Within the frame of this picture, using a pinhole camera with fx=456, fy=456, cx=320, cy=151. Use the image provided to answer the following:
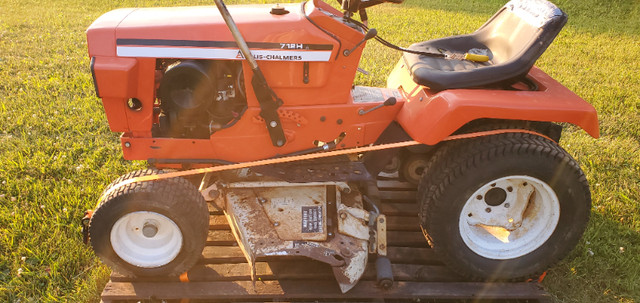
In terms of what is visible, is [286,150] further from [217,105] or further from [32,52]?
[32,52]

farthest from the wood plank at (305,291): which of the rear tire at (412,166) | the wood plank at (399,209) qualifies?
the rear tire at (412,166)

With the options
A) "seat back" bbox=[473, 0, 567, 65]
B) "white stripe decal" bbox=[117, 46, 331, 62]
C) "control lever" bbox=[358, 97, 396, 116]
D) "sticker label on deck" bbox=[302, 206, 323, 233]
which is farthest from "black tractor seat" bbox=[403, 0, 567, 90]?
"sticker label on deck" bbox=[302, 206, 323, 233]

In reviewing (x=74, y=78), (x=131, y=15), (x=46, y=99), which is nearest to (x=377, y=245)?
(x=131, y=15)

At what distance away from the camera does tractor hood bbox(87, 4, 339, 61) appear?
2.51 meters

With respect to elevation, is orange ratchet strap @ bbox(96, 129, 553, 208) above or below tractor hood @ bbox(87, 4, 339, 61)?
below

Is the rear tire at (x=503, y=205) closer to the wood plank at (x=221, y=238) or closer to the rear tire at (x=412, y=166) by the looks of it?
the rear tire at (x=412, y=166)

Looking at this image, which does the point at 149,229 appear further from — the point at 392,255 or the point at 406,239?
the point at 406,239

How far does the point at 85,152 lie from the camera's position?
166 inches

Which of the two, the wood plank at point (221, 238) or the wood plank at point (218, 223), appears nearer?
the wood plank at point (221, 238)

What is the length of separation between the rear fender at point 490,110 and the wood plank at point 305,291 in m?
0.88

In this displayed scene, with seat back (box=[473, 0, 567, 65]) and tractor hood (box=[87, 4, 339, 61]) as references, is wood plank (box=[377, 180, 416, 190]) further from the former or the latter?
tractor hood (box=[87, 4, 339, 61])

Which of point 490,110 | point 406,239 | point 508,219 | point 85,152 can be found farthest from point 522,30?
point 85,152

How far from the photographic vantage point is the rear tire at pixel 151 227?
2.54 m

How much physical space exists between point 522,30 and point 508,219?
122 cm
